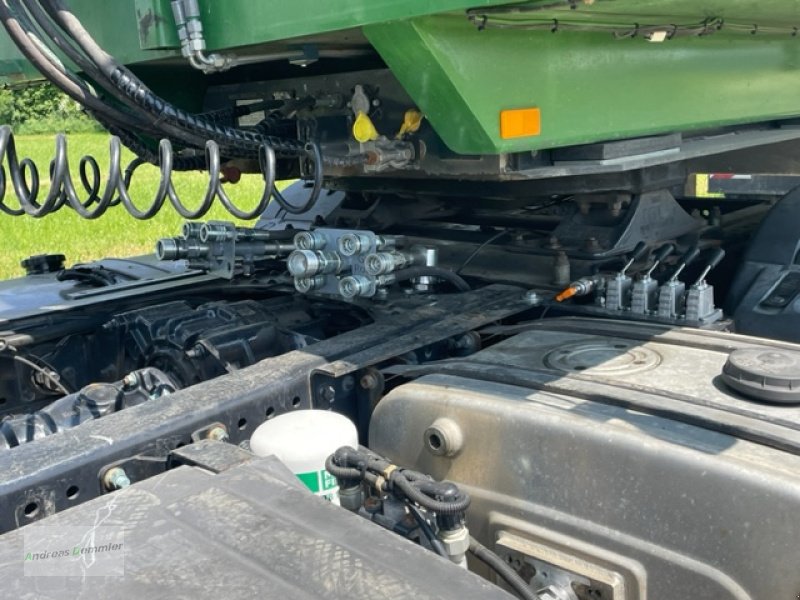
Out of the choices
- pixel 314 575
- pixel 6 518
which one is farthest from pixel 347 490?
pixel 6 518

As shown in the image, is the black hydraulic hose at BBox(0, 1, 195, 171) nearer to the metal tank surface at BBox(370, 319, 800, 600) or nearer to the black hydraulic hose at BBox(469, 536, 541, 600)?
the metal tank surface at BBox(370, 319, 800, 600)

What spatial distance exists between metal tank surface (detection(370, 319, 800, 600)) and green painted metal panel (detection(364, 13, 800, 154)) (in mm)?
502

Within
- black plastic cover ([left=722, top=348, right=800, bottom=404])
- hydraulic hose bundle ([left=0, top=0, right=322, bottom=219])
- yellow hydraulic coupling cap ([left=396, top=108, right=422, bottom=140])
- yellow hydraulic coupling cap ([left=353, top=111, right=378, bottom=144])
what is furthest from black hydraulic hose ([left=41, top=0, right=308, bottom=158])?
black plastic cover ([left=722, top=348, right=800, bottom=404])

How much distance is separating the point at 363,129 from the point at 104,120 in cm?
72

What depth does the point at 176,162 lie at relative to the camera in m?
2.75

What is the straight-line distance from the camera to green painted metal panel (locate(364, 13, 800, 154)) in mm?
1675

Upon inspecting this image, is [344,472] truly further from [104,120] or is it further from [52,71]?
[104,120]

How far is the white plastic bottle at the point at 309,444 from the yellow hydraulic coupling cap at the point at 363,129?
72 cm

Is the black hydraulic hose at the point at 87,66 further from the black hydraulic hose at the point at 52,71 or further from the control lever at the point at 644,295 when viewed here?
the control lever at the point at 644,295

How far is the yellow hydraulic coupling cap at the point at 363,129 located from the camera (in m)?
2.04

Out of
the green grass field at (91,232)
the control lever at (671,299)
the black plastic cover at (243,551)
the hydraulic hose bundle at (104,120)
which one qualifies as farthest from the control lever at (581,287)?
the green grass field at (91,232)

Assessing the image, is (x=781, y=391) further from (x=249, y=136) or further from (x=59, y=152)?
(x=59, y=152)

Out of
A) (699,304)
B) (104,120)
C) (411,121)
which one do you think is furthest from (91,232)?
(699,304)

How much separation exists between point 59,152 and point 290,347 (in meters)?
0.73
